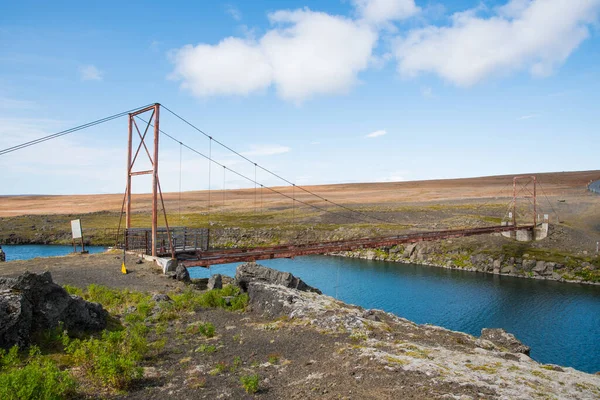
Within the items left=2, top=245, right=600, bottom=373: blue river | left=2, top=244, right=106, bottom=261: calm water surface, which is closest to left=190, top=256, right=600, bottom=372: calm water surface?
left=2, top=245, right=600, bottom=373: blue river

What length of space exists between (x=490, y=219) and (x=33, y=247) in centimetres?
7223

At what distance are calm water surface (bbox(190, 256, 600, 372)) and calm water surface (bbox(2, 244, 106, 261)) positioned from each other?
2736cm

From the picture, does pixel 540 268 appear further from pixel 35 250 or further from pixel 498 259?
pixel 35 250

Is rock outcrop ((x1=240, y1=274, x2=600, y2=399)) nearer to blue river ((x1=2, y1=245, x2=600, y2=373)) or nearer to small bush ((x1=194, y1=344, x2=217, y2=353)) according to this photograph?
small bush ((x1=194, y1=344, x2=217, y2=353))

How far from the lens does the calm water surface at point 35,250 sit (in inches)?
2034

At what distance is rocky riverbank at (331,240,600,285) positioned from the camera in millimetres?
38438

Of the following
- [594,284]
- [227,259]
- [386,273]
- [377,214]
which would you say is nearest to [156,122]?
[227,259]

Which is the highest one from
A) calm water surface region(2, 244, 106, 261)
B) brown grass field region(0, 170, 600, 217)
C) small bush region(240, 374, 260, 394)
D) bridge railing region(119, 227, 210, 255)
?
brown grass field region(0, 170, 600, 217)

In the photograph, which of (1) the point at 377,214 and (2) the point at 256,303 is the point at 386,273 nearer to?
(2) the point at 256,303

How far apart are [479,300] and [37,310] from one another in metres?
31.8

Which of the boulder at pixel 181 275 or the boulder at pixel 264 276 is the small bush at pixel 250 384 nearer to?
the boulder at pixel 264 276

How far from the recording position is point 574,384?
32.0ft

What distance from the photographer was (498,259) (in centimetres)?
4303

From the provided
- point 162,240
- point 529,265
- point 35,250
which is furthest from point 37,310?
point 35,250
